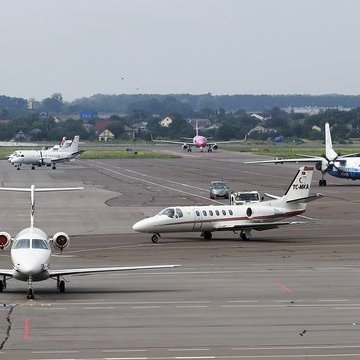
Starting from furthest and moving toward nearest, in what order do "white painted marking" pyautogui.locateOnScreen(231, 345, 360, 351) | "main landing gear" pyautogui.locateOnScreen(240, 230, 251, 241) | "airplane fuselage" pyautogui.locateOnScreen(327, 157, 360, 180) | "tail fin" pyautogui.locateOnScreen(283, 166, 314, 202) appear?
1. "airplane fuselage" pyautogui.locateOnScreen(327, 157, 360, 180)
2. "tail fin" pyautogui.locateOnScreen(283, 166, 314, 202)
3. "main landing gear" pyautogui.locateOnScreen(240, 230, 251, 241)
4. "white painted marking" pyautogui.locateOnScreen(231, 345, 360, 351)

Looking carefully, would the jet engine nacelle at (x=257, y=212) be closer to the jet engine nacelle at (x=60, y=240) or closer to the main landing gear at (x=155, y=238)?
the main landing gear at (x=155, y=238)

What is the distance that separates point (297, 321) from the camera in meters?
29.2

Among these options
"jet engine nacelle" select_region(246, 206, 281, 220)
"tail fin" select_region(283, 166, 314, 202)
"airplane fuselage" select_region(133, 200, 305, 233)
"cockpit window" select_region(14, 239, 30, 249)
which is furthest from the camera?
"tail fin" select_region(283, 166, 314, 202)

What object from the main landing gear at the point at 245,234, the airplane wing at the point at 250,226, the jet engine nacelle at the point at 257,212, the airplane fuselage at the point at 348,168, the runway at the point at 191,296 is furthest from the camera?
the airplane fuselage at the point at 348,168

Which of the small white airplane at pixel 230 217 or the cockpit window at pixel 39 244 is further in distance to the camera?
the small white airplane at pixel 230 217

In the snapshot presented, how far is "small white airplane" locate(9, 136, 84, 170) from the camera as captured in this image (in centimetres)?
13512

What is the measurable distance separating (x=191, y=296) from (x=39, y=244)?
4772 millimetres

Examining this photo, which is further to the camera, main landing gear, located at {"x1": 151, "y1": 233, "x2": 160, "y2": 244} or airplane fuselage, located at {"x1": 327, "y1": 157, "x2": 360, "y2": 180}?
airplane fuselage, located at {"x1": 327, "y1": 157, "x2": 360, "y2": 180}

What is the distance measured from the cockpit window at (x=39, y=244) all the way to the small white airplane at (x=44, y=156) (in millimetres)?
99904

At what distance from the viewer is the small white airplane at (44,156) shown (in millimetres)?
135125

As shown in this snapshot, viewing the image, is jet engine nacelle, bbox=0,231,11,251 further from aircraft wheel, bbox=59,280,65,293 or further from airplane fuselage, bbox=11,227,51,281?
aircraft wheel, bbox=59,280,65,293

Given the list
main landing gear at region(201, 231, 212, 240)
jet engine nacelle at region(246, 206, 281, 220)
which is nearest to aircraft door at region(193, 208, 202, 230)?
main landing gear at region(201, 231, 212, 240)

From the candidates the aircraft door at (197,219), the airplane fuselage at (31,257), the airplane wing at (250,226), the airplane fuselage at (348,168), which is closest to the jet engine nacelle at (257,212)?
the airplane wing at (250,226)

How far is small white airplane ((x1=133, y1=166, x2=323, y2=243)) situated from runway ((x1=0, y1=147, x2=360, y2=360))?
74 centimetres
